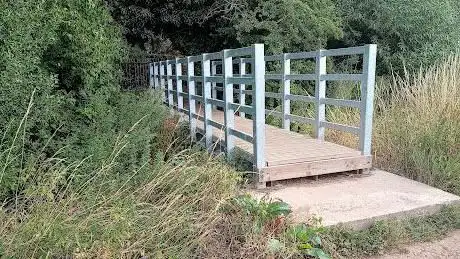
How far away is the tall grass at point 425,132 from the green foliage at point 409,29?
413 cm

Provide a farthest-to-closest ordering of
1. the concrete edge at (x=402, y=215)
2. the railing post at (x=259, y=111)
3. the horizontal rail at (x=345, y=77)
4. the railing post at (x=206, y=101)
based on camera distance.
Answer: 1. the railing post at (x=206, y=101)
2. the horizontal rail at (x=345, y=77)
3. the railing post at (x=259, y=111)
4. the concrete edge at (x=402, y=215)

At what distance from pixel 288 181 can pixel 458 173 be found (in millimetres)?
1843

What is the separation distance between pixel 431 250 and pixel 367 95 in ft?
6.12

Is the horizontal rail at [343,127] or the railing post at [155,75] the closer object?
the horizontal rail at [343,127]

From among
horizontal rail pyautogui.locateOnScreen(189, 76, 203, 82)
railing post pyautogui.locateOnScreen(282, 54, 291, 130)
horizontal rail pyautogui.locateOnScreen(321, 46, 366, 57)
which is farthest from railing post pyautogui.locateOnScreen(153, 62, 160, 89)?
horizontal rail pyautogui.locateOnScreen(321, 46, 366, 57)

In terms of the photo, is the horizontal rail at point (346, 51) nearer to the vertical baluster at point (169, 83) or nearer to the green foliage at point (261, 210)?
the green foliage at point (261, 210)

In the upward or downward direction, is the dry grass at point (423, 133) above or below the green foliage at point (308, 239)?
above

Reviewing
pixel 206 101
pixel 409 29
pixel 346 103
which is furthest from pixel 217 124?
pixel 409 29

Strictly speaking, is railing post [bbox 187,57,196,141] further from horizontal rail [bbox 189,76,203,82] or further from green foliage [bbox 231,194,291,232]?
green foliage [bbox 231,194,291,232]

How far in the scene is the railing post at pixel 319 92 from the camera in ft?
18.3

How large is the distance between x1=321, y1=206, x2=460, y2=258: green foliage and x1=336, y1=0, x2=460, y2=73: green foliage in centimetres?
691

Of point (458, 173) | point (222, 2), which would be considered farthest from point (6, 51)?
point (222, 2)

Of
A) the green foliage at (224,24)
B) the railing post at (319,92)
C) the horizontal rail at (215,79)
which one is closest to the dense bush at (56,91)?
the horizontal rail at (215,79)

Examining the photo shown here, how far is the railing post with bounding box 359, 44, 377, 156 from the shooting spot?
4695 millimetres
